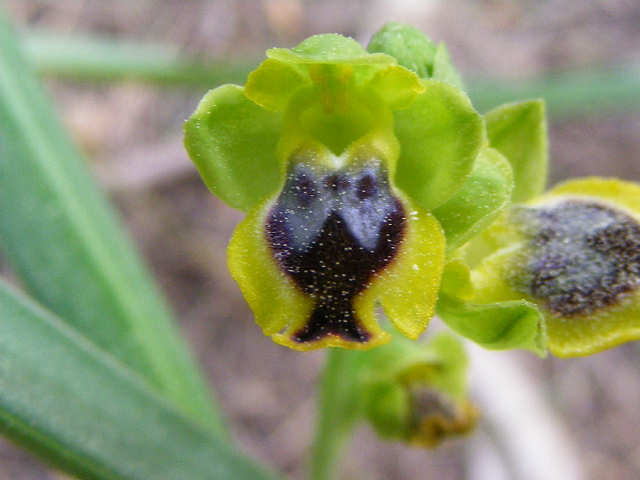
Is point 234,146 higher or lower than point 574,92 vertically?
higher

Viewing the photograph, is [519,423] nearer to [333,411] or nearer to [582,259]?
[333,411]

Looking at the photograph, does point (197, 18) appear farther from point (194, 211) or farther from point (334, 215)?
point (334, 215)

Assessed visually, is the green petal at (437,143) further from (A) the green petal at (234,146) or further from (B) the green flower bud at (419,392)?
(B) the green flower bud at (419,392)

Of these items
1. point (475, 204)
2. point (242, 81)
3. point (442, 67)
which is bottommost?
point (242, 81)

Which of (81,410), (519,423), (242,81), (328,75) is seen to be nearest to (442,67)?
(328,75)

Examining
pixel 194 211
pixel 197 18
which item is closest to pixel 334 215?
pixel 194 211

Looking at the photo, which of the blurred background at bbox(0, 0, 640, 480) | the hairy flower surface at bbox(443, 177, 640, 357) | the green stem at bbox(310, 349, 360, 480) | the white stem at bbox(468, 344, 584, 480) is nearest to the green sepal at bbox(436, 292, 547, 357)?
the hairy flower surface at bbox(443, 177, 640, 357)
